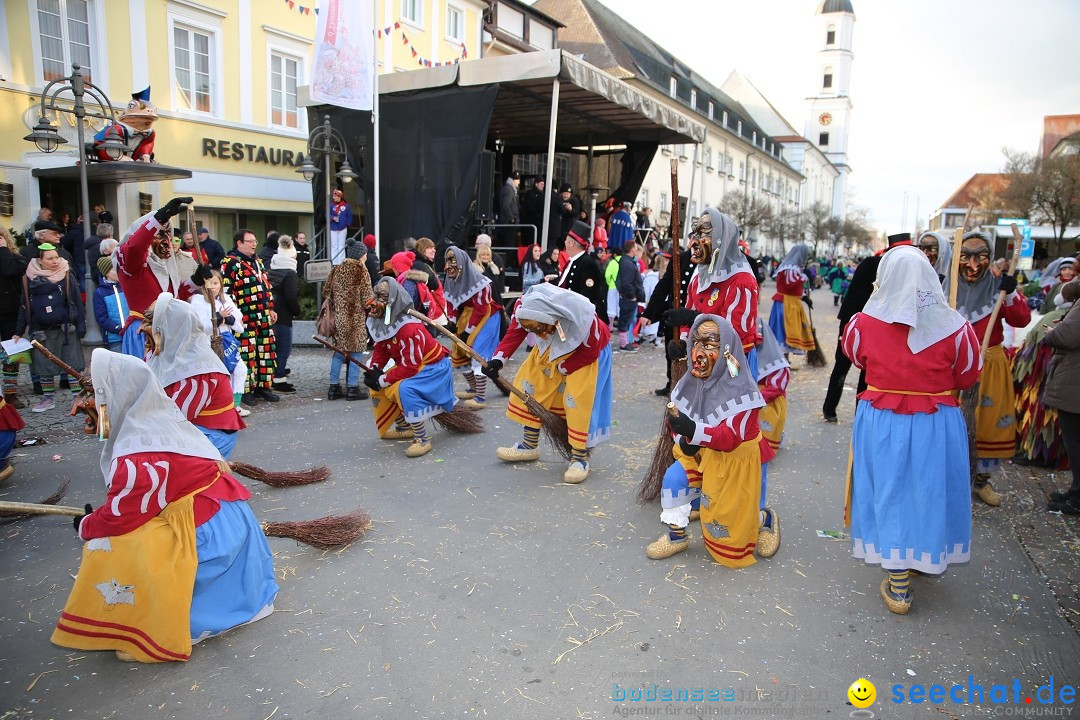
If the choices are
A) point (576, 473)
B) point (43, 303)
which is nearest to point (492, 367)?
point (576, 473)

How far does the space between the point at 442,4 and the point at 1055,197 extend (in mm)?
20430

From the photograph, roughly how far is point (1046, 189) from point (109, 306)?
2723cm

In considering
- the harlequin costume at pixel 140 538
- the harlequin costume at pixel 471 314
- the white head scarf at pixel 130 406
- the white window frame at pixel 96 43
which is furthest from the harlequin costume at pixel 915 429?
the white window frame at pixel 96 43

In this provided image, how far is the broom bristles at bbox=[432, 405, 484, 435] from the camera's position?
6664 millimetres

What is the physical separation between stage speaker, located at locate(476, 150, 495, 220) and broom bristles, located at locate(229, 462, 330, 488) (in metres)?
6.29

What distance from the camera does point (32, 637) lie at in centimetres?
327

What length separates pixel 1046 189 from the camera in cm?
2377

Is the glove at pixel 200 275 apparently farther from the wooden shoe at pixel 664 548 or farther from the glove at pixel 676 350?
the wooden shoe at pixel 664 548

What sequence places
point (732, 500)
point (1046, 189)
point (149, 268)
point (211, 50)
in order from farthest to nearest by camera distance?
point (1046, 189) → point (211, 50) → point (149, 268) → point (732, 500)

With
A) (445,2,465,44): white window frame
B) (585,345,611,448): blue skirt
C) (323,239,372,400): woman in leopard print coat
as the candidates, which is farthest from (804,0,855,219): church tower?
(585,345,611,448): blue skirt

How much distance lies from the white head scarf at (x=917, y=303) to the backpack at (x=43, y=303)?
746 centimetres

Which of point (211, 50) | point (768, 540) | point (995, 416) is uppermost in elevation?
point (211, 50)

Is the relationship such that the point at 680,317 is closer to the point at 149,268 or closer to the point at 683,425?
the point at 683,425

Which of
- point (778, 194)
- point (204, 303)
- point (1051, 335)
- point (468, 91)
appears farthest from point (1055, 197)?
point (778, 194)
